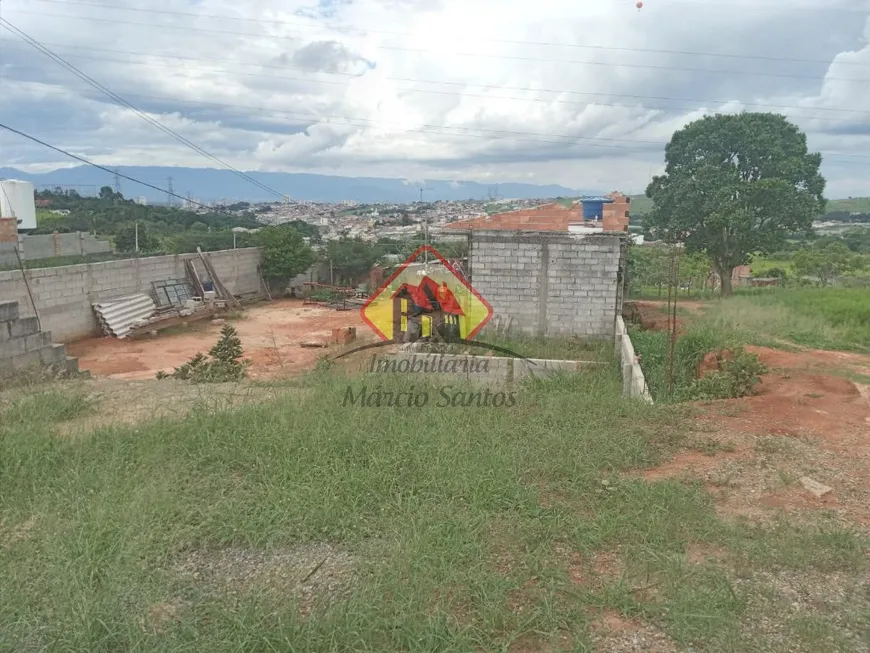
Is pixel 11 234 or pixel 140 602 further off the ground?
pixel 11 234

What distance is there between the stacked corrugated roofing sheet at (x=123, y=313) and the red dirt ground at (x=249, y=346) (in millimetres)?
318

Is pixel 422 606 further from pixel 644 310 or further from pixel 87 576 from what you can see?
pixel 644 310

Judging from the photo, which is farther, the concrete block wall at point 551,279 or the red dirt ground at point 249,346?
the red dirt ground at point 249,346

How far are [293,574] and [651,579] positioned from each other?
1.87m

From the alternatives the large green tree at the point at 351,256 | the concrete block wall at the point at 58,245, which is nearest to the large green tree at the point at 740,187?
the large green tree at the point at 351,256

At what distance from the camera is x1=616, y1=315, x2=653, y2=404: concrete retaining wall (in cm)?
655

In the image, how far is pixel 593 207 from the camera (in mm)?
11984

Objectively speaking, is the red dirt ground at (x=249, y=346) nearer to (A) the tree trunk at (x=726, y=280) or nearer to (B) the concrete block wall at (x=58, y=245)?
(B) the concrete block wall at (x=58, y=245)

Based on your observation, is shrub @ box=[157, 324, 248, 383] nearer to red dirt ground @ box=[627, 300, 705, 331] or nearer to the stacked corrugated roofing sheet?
the stacked corrugated roofing sheet

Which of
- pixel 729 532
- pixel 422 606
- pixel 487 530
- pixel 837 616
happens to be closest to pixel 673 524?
pixel 729 532

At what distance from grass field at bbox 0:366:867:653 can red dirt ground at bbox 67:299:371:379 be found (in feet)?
18.6

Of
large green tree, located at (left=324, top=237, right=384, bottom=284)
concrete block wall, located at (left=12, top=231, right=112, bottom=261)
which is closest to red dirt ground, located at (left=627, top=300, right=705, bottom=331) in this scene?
large green tree, located at (left=324, top=237, right=384, bottom=284)

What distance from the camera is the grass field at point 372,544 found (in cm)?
258

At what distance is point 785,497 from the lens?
4.00 metres
